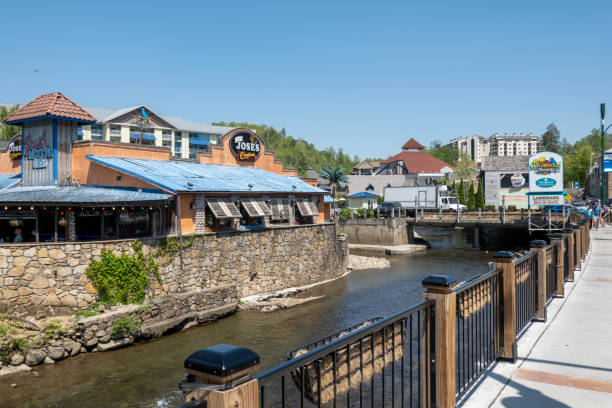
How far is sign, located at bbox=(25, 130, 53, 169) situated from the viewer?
22.8 m

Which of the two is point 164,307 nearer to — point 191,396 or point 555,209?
point 191,396

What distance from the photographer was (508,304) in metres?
7.05

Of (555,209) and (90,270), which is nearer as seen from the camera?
(90,270)

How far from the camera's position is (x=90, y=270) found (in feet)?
59.1

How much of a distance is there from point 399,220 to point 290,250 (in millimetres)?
23854

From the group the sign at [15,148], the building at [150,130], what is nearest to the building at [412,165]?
the building at [150,130]

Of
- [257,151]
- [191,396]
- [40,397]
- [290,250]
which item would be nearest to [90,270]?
[40,397]

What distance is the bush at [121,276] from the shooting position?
59.4 ft

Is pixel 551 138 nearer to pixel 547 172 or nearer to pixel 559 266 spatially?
pixel 547 172

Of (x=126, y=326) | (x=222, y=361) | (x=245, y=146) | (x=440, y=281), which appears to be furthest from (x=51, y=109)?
(x=222, y=361)

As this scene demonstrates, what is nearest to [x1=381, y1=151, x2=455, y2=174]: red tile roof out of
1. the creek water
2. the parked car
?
the parked car

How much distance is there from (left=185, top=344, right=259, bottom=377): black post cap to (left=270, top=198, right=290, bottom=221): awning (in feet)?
78.9

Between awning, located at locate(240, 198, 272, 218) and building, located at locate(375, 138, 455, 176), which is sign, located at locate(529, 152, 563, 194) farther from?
building, located at locate(375, 138, 455, 176)

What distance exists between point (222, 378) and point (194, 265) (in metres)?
19.6
